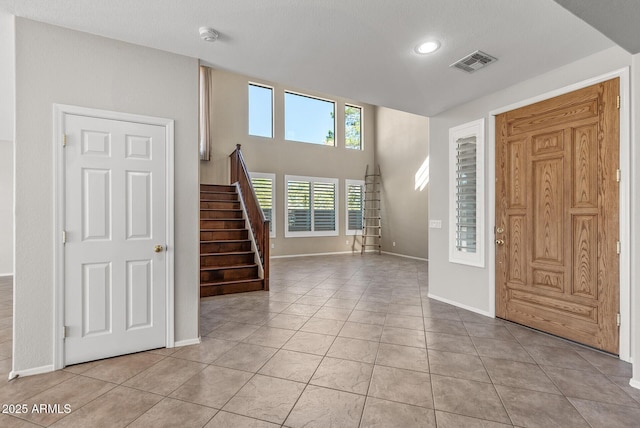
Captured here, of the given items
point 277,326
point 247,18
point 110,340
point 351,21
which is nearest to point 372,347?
point 277,326

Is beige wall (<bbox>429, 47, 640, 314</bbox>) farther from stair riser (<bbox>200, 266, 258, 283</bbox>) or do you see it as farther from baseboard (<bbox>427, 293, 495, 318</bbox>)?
stair riser (<bbox>200, 266, 258, 283</bbox>)

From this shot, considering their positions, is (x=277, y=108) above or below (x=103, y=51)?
above

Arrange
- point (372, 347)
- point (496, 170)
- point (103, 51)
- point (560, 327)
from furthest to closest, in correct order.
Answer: point (496, 170) < point (560, 327) < point (372, 347) < point (103, 51)

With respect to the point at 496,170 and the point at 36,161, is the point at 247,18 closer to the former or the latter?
the point at 36,161

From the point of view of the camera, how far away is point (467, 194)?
3.91m

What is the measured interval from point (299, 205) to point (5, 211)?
6.31m

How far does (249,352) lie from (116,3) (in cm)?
287

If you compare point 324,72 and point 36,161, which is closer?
point 36,161

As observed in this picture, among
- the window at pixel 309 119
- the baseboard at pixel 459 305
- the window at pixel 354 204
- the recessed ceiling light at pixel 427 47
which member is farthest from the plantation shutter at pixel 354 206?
the recessed ceiling light at pixel 427 47

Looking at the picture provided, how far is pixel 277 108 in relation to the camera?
851cm

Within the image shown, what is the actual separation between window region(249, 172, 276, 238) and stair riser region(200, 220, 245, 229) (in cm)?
227

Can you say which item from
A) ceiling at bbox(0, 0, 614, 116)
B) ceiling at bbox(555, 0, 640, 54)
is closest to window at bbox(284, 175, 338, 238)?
ceiling at bbox(0, 0, 614, 116)

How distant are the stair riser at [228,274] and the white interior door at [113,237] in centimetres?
Answer: 191

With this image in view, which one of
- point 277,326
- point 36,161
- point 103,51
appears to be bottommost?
point 277,326
